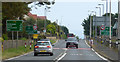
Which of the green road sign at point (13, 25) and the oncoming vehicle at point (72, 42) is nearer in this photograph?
the green road sign at point (13, 25)

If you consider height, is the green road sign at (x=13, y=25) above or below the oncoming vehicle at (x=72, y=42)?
above

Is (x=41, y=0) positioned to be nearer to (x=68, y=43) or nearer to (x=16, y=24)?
(x=68, y=43)

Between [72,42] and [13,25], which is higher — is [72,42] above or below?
below

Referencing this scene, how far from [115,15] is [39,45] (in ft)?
458

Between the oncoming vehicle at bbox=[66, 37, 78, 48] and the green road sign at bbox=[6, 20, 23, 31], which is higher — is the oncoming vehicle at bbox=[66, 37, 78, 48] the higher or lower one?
the lower one

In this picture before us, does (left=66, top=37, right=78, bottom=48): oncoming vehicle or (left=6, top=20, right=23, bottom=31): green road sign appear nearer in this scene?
(left=6, top=20, right=23, bottom=31): green road sign

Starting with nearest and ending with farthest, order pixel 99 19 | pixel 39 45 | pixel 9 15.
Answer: pixel 39 45 → pixel 9 15 → pixel 99 19

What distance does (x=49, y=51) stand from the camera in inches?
1427

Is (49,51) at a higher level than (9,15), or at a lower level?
lower

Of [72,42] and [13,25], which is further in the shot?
[72,42]

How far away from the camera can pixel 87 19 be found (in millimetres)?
175750

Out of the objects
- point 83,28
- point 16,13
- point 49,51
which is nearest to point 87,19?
point 83,28

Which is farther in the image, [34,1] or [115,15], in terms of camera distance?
[115,15]

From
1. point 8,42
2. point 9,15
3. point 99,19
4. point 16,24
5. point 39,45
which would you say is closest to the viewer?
point 39,45
